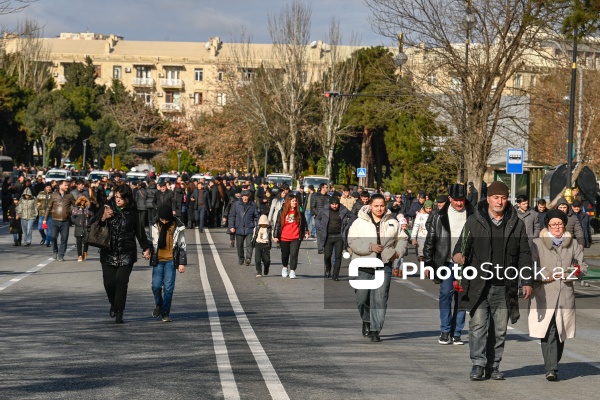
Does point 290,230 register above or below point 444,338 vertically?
above

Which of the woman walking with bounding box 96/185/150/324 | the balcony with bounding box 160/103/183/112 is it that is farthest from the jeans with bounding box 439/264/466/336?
the balcony with bounding box 160/103/183/112

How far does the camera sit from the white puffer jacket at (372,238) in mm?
12812

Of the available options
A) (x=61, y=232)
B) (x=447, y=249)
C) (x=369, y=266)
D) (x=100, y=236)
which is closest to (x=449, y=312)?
(x=447, y=249)

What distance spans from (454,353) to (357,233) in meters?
1.78

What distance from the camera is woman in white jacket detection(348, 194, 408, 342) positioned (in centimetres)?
1270

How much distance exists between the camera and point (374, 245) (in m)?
12.7

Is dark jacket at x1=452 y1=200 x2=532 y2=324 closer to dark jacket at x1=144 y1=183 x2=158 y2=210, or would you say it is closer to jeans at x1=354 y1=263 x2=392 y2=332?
jeans at x1=354 y1=263 x2=392 y2=332

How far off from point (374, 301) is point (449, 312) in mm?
821

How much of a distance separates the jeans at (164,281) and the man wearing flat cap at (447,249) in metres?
3.15

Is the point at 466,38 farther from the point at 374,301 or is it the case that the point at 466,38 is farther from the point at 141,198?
the point at 374,301

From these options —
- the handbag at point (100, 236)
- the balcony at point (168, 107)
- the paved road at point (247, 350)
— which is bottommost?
the paved road at point (247, 350)

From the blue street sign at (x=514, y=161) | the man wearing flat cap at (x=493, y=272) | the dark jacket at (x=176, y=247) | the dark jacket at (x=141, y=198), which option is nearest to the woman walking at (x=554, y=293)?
the man wearing flat cap at (x=493, y=272)

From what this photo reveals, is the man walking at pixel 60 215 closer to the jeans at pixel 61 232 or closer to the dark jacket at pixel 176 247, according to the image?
the jeans at pixel 61 232

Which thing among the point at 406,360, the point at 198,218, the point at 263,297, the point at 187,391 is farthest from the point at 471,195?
the point at 187,391
